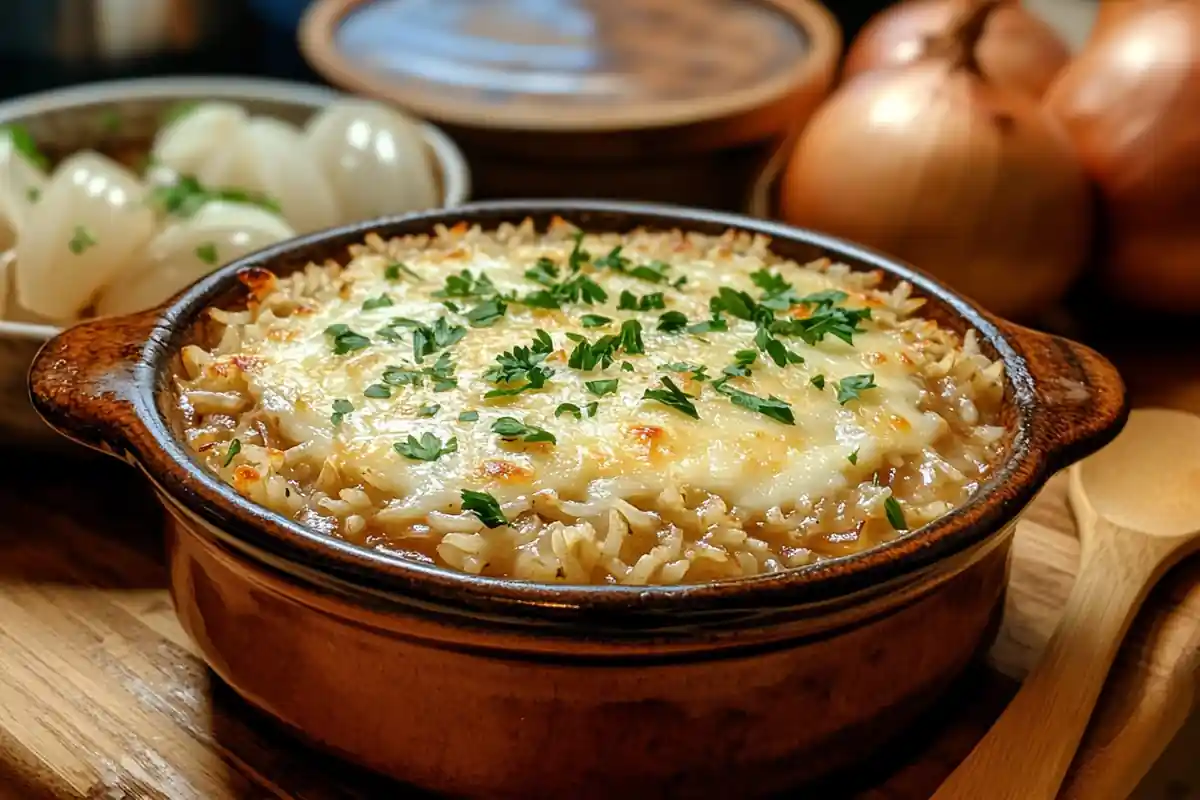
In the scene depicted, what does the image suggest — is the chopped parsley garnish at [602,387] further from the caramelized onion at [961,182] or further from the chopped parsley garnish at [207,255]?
the caramelized onion at [961,182]

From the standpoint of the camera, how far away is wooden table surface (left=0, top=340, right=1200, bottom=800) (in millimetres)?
866

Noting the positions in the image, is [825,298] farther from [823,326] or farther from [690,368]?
[690,368]

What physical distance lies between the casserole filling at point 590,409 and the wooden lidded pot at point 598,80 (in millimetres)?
464

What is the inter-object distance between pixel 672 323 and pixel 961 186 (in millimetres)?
565

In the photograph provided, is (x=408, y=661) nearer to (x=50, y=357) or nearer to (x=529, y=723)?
(x=529, y=723)

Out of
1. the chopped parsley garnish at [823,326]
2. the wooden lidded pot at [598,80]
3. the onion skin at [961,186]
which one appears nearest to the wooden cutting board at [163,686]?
the chopped parsley garnish at [823,326]

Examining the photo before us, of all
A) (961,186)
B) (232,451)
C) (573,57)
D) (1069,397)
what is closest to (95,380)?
(232,451)

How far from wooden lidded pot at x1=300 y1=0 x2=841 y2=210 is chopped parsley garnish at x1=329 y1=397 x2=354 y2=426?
0.74 meters

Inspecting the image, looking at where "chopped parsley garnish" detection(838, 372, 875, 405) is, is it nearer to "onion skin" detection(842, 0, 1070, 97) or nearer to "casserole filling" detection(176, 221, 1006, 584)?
"casserole filling" detection(176, 221, 1006, 584)

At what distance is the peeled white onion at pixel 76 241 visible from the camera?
3.93 feet

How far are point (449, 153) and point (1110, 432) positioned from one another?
2.85ft

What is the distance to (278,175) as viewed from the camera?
1425mm

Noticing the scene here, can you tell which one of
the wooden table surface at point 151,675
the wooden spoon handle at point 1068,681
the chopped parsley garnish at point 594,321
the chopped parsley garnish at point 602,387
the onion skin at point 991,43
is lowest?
the wooden table surface at point 151,675

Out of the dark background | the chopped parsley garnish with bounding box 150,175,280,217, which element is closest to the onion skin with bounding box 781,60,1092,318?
the chopped parsley garnish with bounding box 150,175,280,217
